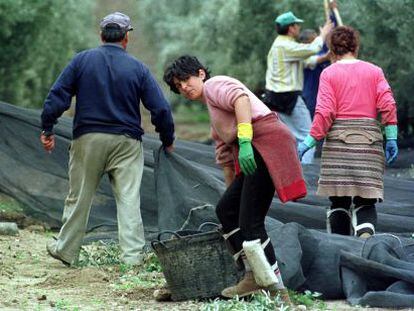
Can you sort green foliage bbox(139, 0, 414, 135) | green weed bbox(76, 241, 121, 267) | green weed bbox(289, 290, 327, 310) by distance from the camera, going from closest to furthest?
green weed bbox(289, 290, 327, 310) < green weed bbox(76, 241, 121, 267) < green foliage bbox(139, 0, 414, 135)

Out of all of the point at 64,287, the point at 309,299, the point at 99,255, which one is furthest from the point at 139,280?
the point at 309,299

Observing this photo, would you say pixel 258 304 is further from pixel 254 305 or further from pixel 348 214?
pixel 348 214

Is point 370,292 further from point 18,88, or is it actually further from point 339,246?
point 18,88

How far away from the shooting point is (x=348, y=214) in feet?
29.1

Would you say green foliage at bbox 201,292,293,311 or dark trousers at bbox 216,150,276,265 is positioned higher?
dark trousers at bbox 216,150,276,265

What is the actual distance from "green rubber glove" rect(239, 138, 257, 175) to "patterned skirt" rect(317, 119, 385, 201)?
Result: 6.64 feet

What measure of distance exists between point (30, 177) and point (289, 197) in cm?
476

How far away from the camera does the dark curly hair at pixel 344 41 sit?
882 cm

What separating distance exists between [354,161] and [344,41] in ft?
3.15

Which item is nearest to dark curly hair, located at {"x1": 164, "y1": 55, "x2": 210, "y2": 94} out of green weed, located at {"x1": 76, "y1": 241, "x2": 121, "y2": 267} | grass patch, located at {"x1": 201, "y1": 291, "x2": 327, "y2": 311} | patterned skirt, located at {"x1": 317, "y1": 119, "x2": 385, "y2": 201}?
grass patch, located at {"x1": 201, "y1": 291, "x2": 327, "y2": 311}

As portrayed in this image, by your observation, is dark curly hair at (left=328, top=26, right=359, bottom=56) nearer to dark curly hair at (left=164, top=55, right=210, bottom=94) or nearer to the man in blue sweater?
the man in blue sweater

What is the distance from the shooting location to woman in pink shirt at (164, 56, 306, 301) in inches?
269

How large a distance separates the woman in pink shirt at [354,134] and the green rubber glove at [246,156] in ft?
6.21

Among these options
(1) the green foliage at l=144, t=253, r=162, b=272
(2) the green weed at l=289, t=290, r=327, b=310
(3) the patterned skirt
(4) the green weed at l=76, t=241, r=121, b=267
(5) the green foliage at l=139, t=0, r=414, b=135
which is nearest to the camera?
(2) the green weed at l=289, t=290, r=327, b=310
